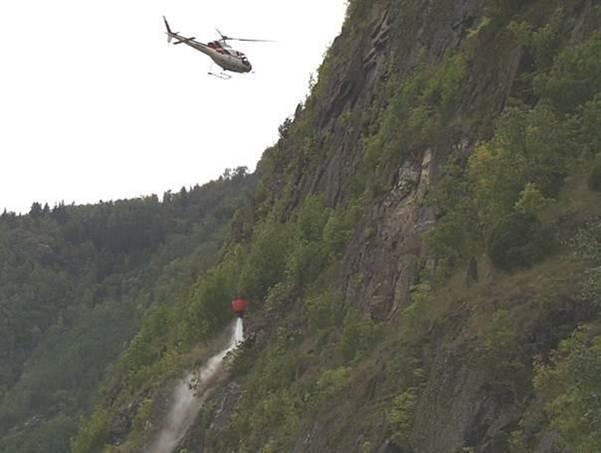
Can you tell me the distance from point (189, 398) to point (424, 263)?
12734 mm

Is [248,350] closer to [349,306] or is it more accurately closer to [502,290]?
[349,306]

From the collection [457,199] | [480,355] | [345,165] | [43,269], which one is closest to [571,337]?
[480,355]

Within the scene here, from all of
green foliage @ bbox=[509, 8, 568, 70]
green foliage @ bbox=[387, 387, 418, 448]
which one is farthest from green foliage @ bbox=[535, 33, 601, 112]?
green foliage @ bbox=[387, 387, 418, 448]

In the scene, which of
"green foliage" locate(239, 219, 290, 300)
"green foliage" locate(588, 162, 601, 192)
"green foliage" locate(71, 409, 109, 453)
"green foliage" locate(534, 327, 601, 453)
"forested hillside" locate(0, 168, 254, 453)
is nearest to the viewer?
"green foliage" locate(534, 327, 601, 453)

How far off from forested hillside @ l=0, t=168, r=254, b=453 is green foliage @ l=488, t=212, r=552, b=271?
106876 mm

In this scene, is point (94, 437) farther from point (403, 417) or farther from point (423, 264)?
point (403, 417)

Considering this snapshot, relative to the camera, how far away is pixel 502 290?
63.0 feet

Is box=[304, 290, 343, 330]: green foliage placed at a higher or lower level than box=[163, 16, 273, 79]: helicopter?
lower

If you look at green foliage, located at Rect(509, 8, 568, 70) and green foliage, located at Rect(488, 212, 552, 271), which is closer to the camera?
green foliage, located at Rect(488, 212, 552, 271)

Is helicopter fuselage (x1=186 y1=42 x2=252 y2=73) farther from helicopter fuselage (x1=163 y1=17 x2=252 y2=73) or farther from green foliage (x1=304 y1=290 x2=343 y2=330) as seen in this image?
green foliage (x1=304 y1=290 x2=343 y2=330)

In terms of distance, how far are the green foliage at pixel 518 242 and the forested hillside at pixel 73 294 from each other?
106876 millimetres

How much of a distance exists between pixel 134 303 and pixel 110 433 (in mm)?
115252

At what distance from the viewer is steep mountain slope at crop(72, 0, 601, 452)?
1750 centimetres

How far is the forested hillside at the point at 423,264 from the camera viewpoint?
57.4ft
